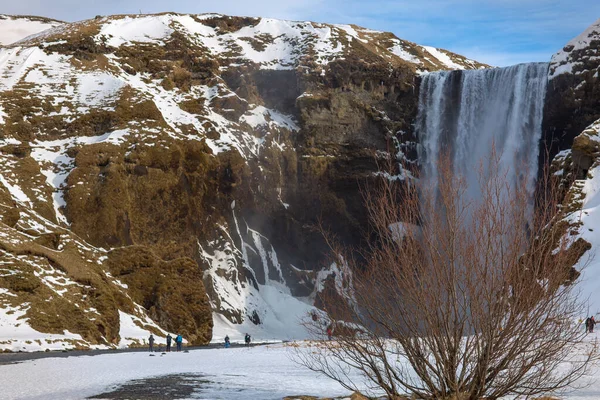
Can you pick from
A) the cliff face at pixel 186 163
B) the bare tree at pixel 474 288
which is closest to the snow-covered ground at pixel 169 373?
the bare tree at pixel 474 288

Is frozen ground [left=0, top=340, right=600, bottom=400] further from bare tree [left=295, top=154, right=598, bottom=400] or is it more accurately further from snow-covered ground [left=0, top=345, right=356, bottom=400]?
bare tree [left=295, top=154, right=598, bottom=400]

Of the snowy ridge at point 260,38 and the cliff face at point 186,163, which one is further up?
the snowy ridge at point 260,38

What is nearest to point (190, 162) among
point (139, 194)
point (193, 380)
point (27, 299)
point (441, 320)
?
point (139, 194)

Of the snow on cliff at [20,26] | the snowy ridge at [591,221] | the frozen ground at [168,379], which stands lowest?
the frozen ground at [168,379]

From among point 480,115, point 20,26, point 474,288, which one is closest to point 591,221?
point 480,115

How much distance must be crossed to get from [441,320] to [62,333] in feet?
123

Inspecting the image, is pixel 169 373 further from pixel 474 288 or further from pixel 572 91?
pixel 572 91

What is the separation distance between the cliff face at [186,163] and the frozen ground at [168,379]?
63.8ft

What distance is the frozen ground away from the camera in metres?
21.7

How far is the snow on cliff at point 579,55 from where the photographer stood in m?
71.1

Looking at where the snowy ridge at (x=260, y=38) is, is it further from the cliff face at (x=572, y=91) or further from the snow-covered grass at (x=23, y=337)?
the snow-covered grass at (x=23, y=337)

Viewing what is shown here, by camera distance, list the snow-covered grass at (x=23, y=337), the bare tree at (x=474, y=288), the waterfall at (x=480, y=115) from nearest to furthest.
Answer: the bare tree at (x=474, y=288)
the snow-covered grass at (x=23, y=337)
the waterfall at (x=480, y=115)

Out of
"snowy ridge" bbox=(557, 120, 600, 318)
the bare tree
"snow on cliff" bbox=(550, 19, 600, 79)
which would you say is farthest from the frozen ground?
"snow on cliff" bbox=(550, 19, 600, 79)

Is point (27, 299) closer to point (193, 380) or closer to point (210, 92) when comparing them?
point (193, 380)
